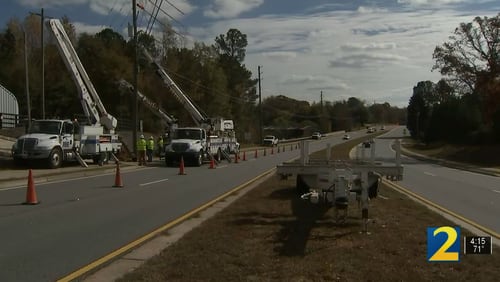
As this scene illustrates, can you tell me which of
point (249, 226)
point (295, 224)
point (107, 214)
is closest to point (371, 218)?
point (295, 224)

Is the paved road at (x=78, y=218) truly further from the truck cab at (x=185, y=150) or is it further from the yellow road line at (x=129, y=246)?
the truck cab at (x=185, y=150)

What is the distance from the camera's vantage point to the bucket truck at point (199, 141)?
108 feet

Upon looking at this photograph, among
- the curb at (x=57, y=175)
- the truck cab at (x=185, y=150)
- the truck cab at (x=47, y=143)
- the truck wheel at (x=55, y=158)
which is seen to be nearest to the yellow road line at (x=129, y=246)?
the curb at (x=57, y=175)

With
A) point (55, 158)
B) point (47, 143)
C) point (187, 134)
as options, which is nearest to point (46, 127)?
point (47, 143)

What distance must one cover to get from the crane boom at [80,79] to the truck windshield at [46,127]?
16.1 ft

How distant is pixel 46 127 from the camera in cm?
2766

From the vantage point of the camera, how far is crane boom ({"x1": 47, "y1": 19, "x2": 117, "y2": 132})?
31625 millimetres

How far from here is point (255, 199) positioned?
1461cm

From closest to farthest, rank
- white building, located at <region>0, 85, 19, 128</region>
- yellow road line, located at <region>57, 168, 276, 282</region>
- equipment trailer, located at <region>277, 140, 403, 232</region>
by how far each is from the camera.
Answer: yellow road line, located at <region>57, 168, 276, 282</region> < equipment trailer, located at <region>277, 140, 403, 232</region> < white building, located at <region>0, 85, 19, 128</region>

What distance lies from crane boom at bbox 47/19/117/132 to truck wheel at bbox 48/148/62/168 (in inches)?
Result: 221

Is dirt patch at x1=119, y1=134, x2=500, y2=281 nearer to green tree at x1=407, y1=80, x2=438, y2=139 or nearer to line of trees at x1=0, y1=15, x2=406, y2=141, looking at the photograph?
line of trees at x1=0, y1=15, x2=406, y2=141

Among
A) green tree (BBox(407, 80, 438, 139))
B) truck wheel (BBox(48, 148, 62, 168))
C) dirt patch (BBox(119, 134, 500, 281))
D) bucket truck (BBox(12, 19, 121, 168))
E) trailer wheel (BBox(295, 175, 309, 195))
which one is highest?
green tree (BBox(407, 80, 438, 139))

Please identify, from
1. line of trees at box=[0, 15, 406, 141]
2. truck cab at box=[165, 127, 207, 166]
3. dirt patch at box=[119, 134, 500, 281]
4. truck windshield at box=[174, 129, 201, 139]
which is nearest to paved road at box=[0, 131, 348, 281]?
dirt patch at box=[119, 134, 500, 281]

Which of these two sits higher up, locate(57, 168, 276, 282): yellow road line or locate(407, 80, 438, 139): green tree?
locate(407, 80, 438, 139): green tree
